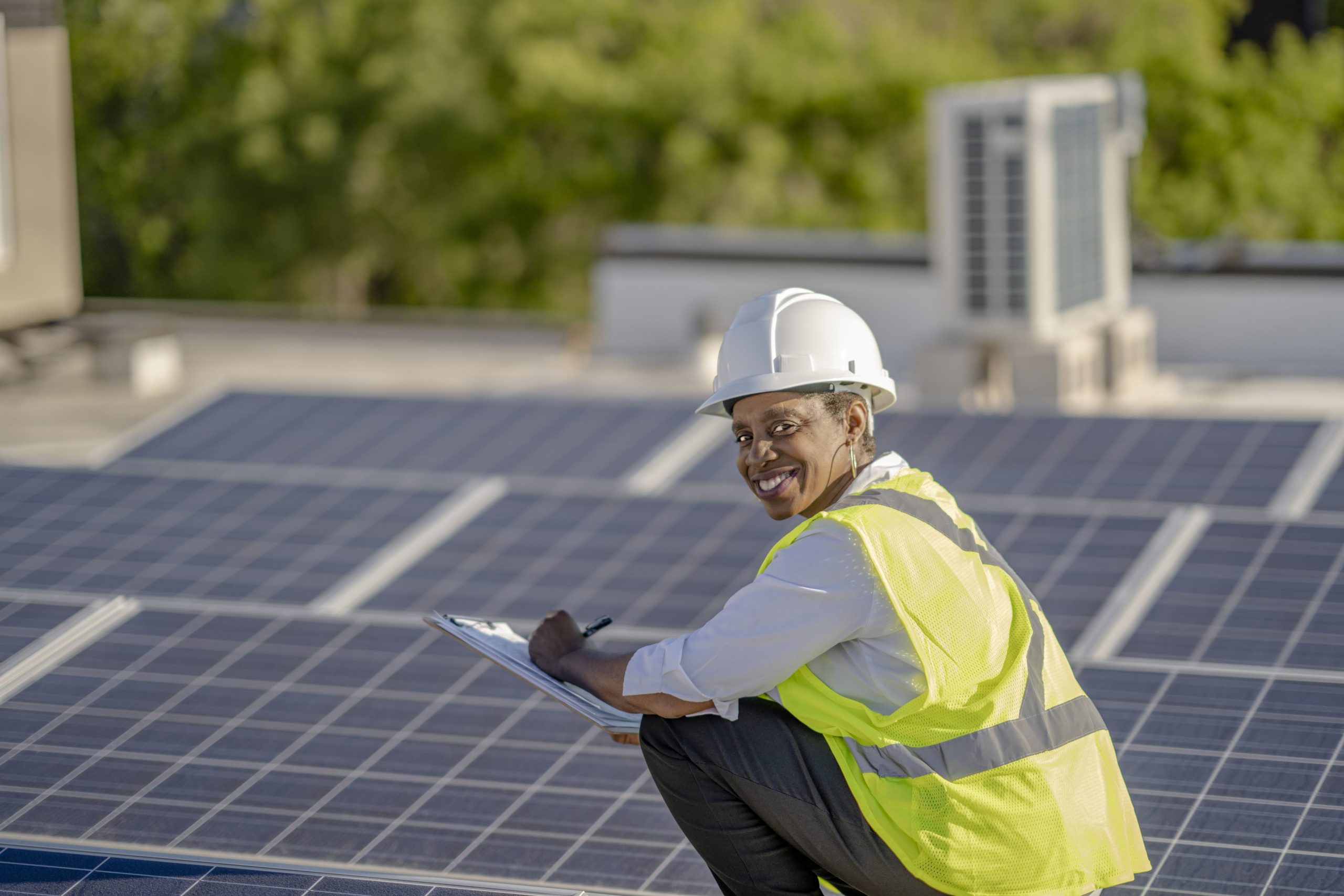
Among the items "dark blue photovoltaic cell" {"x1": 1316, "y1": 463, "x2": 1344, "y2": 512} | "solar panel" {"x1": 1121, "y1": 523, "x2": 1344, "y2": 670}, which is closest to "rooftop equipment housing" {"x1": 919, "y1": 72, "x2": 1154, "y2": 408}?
"dark blue photovoltaic cell" {"x1": 1316, "y1": 463, "x2": 1344, "y2": 512}

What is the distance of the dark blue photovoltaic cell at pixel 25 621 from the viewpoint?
4.93 meters

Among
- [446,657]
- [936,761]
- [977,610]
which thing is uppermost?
[977,610]

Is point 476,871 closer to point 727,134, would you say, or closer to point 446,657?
point 446,657

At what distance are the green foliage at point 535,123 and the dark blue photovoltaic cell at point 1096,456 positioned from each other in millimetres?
19883

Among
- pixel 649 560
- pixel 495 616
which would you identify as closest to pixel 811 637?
pixel 495 616

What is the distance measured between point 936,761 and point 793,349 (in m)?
0.80

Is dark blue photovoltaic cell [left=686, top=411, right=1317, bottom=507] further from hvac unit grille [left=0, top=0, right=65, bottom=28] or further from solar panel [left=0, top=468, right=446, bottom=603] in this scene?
hvac unit grille [left=0, top=0, right=65, bottom=28]

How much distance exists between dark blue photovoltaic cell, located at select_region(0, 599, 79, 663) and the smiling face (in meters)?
2.73

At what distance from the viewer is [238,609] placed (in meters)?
5.27

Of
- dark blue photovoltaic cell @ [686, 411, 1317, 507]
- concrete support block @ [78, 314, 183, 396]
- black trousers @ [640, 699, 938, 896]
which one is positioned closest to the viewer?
black trousers @ [640, 699, 938, 896]

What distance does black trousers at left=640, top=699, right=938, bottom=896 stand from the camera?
3.04 m

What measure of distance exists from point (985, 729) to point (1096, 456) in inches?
138

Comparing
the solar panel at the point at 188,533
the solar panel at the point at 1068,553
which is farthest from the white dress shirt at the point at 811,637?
the solar panel at the point at 188,533

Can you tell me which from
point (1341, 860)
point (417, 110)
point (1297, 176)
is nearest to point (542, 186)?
point (417, 110)
